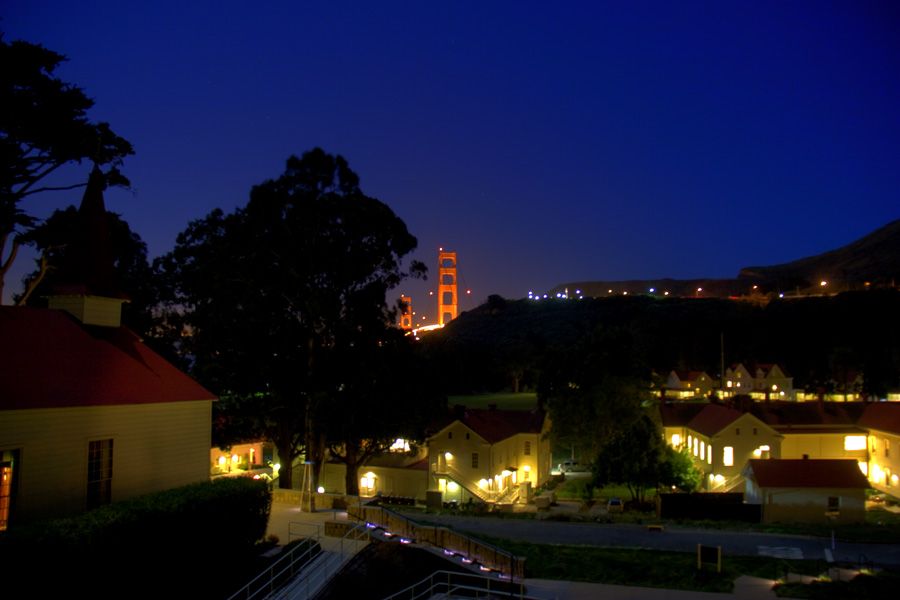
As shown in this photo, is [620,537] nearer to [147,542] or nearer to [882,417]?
[147,542]

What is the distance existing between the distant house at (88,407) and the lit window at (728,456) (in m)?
31.5

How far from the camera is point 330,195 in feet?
97.8

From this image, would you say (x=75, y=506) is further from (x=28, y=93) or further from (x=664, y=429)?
(x=664, y=429)

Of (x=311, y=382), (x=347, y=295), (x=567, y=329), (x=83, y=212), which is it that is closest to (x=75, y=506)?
(x=83, y=212)

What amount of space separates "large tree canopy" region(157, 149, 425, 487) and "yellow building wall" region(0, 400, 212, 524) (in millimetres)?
8753

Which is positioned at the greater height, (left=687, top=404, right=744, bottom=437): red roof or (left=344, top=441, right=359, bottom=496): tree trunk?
(left=687, top=404, right=744, bottom=437): red roof

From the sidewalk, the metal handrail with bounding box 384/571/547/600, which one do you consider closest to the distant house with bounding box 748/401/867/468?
the sidewalk

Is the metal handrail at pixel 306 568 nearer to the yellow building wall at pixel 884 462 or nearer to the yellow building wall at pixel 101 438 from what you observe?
the yellow building wall at pixel 101 438

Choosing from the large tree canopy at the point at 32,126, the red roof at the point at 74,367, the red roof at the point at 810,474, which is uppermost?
the large tree canopy at the point at 32,126

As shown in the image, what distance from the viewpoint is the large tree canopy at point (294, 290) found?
2870 centimetres

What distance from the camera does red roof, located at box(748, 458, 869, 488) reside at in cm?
3000

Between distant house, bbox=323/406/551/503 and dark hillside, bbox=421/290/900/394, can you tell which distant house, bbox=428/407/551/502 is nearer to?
distant house, bbox=323/406/551/503

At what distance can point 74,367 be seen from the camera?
17.4m

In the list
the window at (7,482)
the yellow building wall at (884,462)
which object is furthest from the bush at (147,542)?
the yellow building wall at (884,462)
